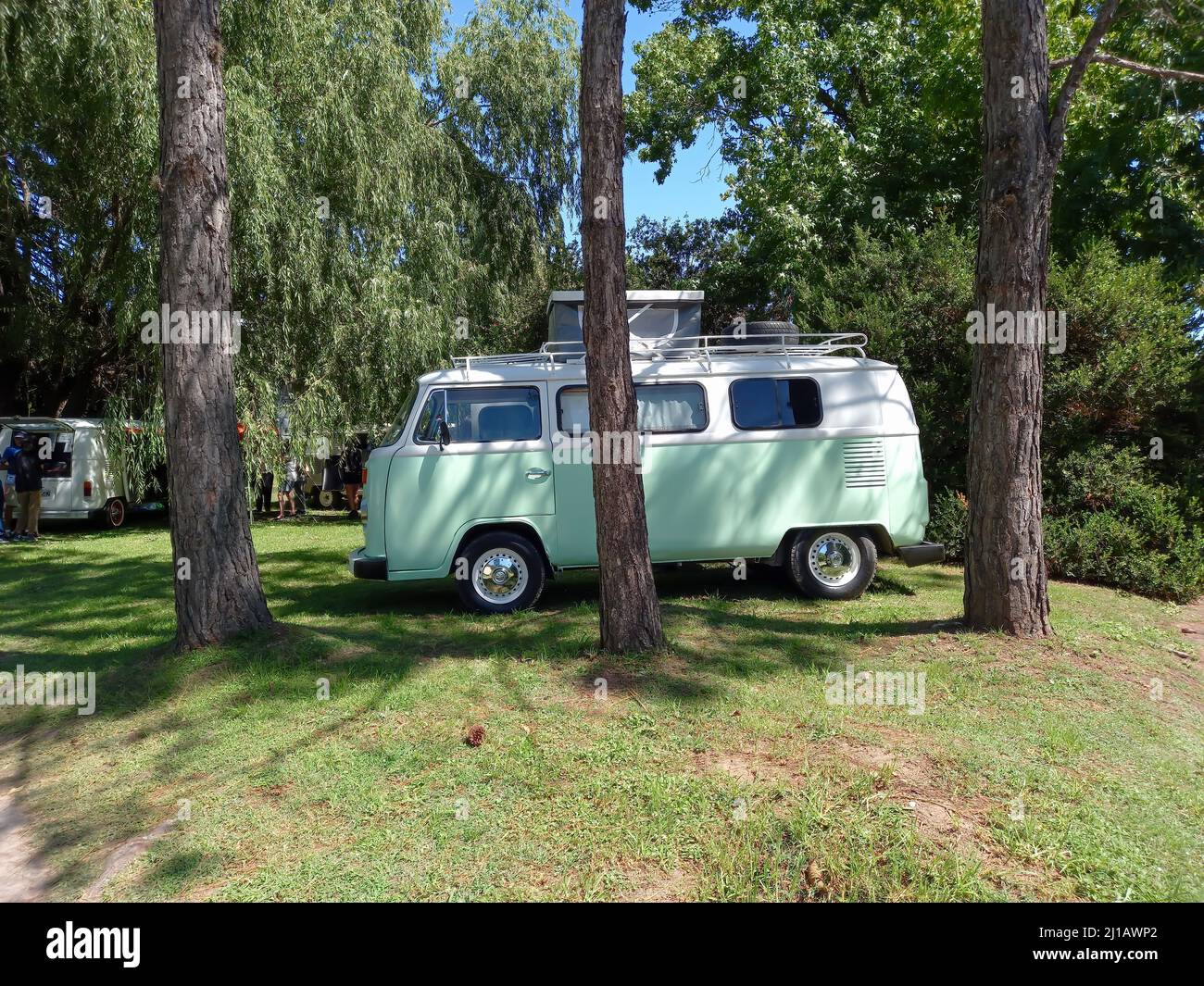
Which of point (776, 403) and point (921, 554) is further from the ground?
point (776, 403)

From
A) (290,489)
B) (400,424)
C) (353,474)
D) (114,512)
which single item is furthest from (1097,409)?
(114,512)

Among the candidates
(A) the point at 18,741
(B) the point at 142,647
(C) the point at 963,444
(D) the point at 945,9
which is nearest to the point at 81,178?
(B) the point at 142,647

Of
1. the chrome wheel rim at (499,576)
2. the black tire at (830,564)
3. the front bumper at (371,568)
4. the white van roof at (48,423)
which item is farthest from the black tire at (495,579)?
the white van roof at (48,423)

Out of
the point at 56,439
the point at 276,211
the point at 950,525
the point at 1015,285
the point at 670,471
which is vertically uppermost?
the point at 276,211

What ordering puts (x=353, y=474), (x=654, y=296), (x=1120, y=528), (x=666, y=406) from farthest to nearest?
(x=353, y=474) → (x=654, y=296) → (x=1120, y=528) → (x=666, y=406)

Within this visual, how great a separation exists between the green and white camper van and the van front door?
1 centimetres

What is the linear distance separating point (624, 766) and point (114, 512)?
17681mm

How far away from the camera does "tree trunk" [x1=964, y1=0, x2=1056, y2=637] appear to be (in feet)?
21.5

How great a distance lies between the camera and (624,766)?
491cm

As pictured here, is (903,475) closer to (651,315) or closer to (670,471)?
(670,471)

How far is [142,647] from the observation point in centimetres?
760

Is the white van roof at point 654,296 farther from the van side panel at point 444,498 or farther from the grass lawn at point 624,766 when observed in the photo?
the grass lawn at point 624,766

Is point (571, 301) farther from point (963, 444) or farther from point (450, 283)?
point (450, 283)

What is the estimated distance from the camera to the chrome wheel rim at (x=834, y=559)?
938 cm
